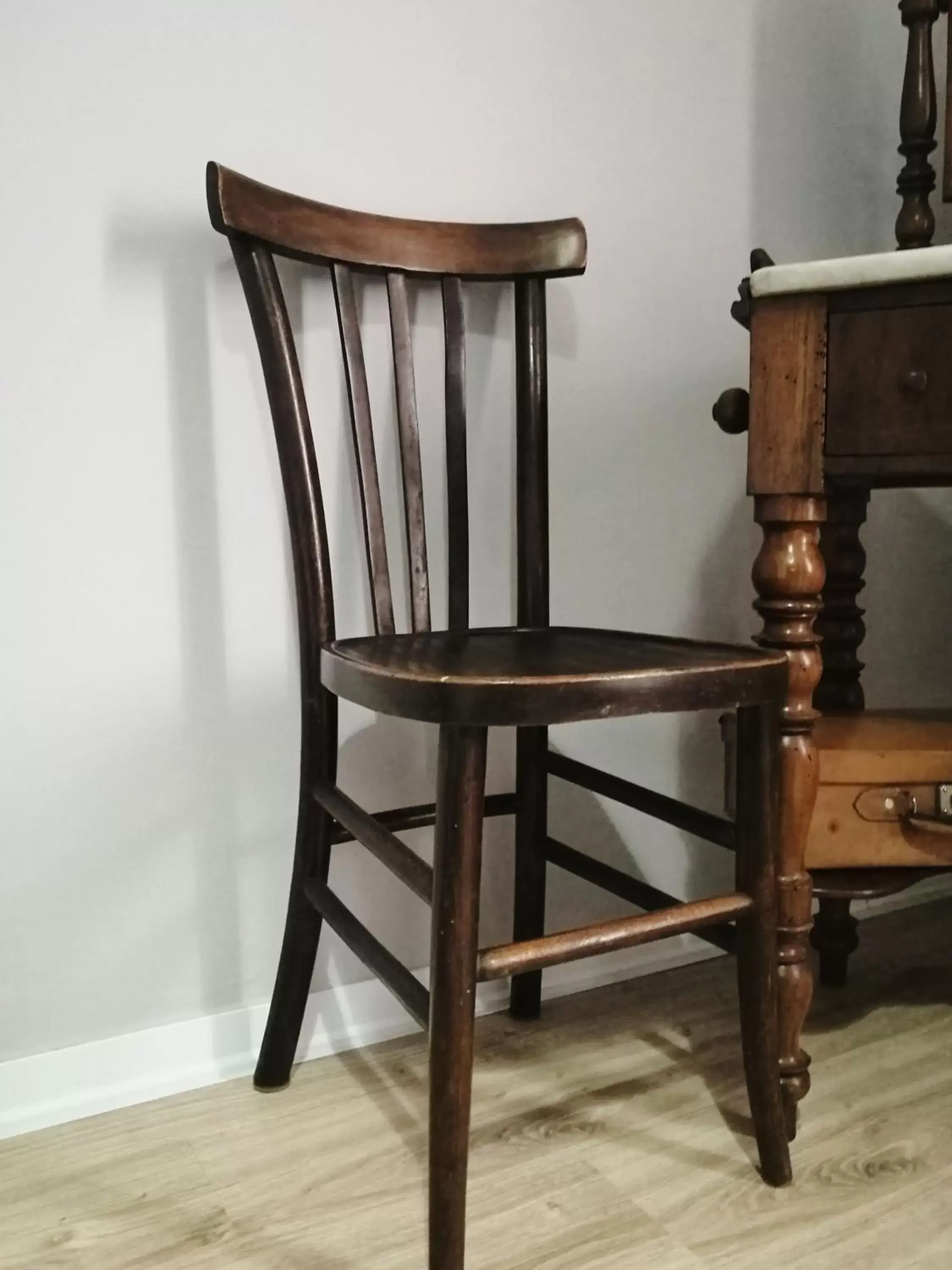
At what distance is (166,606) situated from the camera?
0.98m

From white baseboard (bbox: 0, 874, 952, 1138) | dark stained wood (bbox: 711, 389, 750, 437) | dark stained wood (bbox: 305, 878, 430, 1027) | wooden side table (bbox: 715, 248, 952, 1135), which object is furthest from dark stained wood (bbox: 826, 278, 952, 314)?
white baseboard (bbox: 0, 874, 952, 1138)

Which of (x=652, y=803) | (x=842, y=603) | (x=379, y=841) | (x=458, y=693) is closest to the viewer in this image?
(x=458, y=693)

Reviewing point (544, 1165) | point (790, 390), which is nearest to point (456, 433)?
point (790, 390)

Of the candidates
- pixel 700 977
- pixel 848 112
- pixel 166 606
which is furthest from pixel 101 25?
pixel 700 977

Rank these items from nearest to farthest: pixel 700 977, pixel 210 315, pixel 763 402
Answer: pixel 763 402
pixel 210 315
pixel 700 977

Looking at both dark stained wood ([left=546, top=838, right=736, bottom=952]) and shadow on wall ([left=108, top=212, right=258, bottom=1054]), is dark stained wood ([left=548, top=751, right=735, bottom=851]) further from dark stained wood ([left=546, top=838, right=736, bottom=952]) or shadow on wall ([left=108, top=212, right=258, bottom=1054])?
shadow on wall ([left=108, top=212, right=258, bottom=1054])

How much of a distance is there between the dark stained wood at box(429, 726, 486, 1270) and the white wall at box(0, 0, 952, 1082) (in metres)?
0.41

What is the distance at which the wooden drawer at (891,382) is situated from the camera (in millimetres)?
815

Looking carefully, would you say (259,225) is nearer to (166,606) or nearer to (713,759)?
(166,606)

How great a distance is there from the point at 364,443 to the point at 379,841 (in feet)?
1.23

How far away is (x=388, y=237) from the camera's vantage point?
3.16 feet

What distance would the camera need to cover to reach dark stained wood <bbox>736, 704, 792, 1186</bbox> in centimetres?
79

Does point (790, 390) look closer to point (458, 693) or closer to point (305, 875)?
point (458, 693)

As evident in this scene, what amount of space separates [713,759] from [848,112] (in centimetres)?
A: 87
